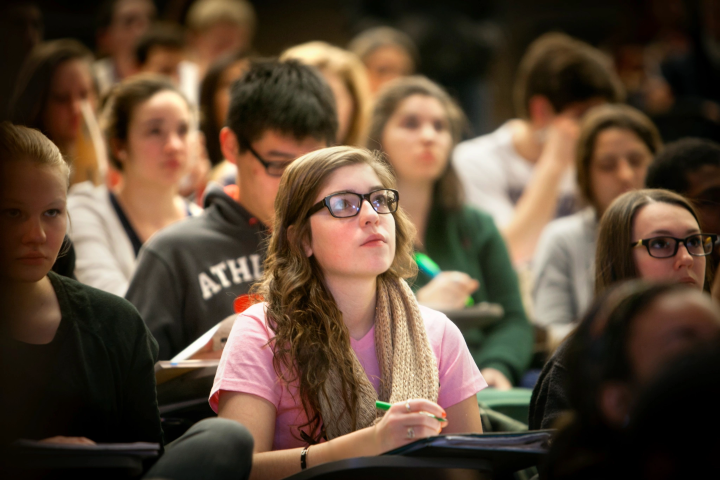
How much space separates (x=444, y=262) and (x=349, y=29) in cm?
329

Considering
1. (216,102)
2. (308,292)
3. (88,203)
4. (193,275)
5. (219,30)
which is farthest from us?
(219,30)

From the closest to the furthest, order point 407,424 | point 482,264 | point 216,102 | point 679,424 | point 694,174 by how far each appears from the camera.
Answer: point 679,424, point 407,424, point 694,174, point 482,264, point 216,102

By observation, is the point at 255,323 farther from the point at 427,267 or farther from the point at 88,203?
the point at 88,203

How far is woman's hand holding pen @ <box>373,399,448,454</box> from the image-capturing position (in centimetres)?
140

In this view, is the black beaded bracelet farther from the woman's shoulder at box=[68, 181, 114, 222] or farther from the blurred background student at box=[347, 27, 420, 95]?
the blurred background student at box=[347, 27, 420, 95]

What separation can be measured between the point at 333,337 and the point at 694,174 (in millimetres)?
1426

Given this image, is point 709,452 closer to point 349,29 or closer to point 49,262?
point 49,262

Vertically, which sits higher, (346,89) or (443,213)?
(346,89)

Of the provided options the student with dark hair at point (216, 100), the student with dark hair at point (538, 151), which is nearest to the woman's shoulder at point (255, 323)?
the student with dark hair at point (216, 100)

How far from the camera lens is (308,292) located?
1728 millimetres

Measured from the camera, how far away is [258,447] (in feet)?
5.11

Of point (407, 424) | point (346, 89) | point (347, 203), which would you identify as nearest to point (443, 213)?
point (346, 89)

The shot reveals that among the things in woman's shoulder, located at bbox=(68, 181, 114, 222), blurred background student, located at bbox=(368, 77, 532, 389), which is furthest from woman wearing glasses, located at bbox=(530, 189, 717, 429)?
woman's shoulder, located at bbox=(68, 181, 114, 222)

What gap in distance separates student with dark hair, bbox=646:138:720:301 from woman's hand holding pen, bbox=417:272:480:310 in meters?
0.67
